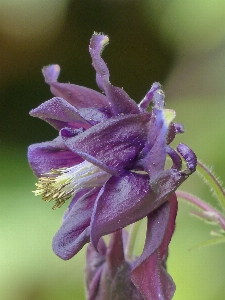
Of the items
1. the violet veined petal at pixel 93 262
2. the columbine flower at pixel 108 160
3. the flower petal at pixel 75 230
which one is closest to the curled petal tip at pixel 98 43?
the columbine flower at pixel 108 160

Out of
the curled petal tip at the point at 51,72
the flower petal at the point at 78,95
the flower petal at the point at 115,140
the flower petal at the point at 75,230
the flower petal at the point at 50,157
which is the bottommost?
the flower petal at the point at 75,230

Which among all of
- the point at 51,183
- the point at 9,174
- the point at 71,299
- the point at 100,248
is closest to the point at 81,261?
the point at 71,299

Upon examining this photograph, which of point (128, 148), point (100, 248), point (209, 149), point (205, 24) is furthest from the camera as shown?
point (205, 24)

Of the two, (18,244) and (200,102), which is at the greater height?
(200,102)

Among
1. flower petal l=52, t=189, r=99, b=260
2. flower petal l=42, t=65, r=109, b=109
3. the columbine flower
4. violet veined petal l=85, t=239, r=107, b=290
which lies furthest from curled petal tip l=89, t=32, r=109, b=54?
violet veined petal l=85, t=239, r=107, b=290

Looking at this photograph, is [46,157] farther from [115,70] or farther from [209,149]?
[115,70]

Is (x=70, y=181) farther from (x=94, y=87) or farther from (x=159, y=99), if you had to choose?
(x=94, y=87)

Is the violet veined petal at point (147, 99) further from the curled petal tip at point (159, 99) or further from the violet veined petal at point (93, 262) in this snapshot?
the violet veined petal at point (93, 262)
